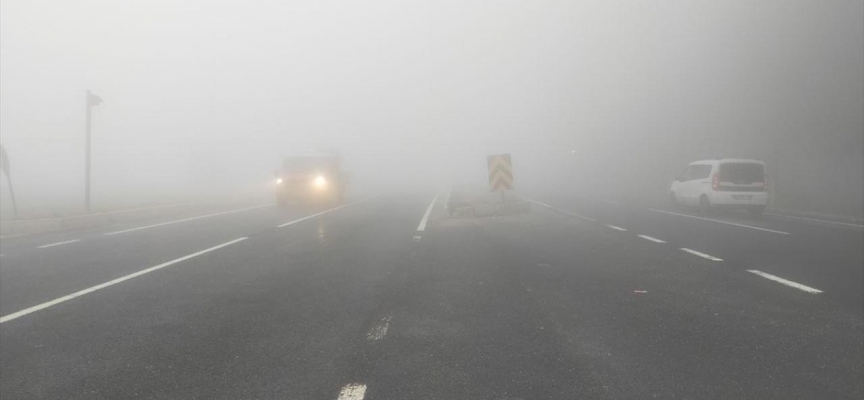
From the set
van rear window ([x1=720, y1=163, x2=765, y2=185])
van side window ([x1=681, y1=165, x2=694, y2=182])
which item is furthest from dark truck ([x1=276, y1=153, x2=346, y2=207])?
van rear window ([x1=720, y1=163, x2=765, y2=185])

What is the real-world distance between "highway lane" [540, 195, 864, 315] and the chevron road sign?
3.38 m

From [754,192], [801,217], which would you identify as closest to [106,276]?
[754,192]

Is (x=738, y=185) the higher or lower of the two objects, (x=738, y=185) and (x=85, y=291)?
the higher

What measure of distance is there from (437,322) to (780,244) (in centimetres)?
849

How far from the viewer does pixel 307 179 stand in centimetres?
2248

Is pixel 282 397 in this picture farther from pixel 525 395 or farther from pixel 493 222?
pixel 493 222

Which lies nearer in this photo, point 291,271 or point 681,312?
point 681,312

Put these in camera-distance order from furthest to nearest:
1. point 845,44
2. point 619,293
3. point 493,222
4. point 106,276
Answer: point 845,44
point 493,222
point 106,276
point 619,293

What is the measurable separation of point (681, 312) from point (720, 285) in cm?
162

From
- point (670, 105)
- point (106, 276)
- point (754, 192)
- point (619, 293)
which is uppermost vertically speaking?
point (670, 105)

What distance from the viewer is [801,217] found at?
16.4 meters

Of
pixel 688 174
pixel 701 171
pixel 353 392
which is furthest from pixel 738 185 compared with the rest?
pixel 353 392

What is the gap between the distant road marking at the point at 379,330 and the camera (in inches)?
174

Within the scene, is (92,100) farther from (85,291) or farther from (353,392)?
(353,392)
